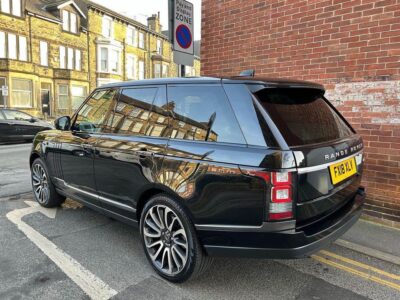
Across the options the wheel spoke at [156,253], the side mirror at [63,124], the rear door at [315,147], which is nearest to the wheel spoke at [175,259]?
the wheel spoke at [156,253]

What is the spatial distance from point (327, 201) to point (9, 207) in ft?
14.2

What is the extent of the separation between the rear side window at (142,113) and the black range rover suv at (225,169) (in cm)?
1

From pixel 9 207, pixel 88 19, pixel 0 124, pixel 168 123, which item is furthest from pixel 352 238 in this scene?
pixel 88 19

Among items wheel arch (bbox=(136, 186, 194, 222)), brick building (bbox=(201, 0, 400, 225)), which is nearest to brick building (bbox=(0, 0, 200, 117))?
brick building (bbox=(201, 0, 400, 225))

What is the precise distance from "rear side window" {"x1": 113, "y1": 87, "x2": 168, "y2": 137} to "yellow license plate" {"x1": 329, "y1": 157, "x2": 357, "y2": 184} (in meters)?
1.44

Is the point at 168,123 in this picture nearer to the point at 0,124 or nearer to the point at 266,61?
the point at 266,61

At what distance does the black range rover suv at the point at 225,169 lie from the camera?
2361 mm

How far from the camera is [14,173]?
7234 millimetres

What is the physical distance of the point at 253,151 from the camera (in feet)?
7.80

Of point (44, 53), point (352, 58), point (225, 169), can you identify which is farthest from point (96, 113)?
point (44, 53)

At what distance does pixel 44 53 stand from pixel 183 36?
23.0 m

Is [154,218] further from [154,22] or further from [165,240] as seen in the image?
[154,22]

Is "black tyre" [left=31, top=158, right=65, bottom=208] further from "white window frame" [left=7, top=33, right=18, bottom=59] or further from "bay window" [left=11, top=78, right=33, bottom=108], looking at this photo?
"white window frame" [left=7, top=33, right=18, bottom=59]

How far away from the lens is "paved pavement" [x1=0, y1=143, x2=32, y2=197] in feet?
19.1
